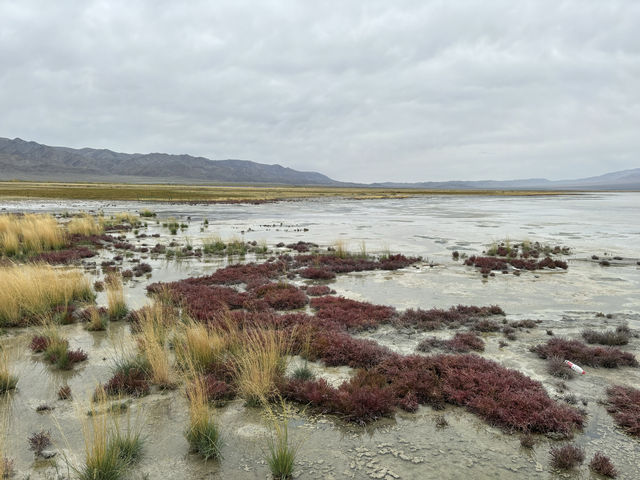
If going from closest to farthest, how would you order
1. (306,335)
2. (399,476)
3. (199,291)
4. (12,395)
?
(399,476)
(12,395)
(306,335)
(199,291)

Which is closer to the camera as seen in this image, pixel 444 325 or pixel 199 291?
pixel 444 325

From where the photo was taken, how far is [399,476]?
15.8 ft

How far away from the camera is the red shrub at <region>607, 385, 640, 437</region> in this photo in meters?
5.73

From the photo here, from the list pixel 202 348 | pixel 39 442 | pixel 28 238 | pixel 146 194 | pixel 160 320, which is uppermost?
pixel 146 194

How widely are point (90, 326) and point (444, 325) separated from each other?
9.17 meters

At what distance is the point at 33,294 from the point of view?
10750mm

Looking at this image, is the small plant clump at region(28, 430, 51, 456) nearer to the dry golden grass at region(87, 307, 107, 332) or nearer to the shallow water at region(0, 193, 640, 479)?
the shallow water at region(0, 193, 640, 479)

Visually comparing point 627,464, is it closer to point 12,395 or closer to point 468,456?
point 468,456

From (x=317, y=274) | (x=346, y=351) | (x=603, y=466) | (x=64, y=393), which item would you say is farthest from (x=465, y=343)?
(x=317, y=274)

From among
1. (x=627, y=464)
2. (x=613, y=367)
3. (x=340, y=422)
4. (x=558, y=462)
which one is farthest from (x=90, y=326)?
(x=613, y=367)

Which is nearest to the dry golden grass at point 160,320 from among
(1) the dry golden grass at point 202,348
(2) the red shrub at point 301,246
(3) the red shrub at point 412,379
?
(1) the dry golden grass at point 202,348

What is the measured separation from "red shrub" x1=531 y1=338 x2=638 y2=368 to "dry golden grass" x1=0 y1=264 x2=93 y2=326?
39.6ft

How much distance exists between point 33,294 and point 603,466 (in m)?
13.0

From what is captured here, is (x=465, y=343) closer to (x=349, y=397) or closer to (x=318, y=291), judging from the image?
(x=349, y=397)
